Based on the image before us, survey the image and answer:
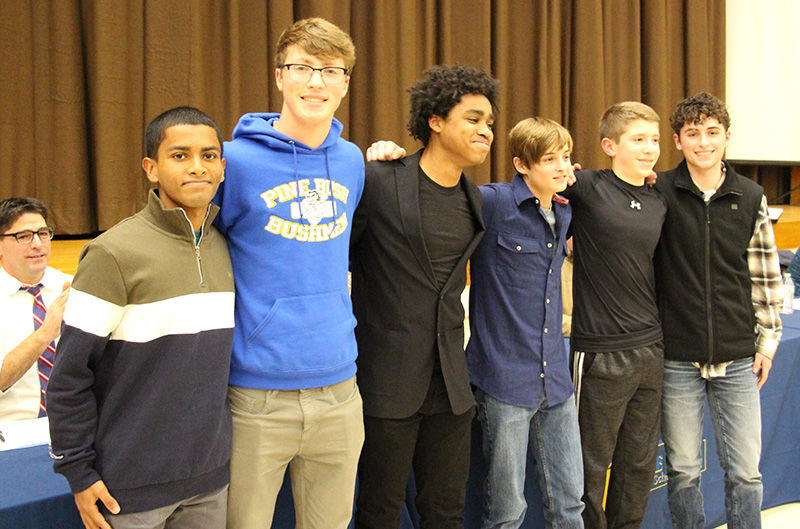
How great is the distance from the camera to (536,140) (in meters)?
1.79

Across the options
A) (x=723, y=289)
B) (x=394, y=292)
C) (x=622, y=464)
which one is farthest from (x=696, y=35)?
(x=394, y=292)

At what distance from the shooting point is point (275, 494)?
4.61ft

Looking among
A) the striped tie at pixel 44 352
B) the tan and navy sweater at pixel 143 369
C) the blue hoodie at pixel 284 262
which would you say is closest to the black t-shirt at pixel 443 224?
the blue hoodie at pixel 284 262

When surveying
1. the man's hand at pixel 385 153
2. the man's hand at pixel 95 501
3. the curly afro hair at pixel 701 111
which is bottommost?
the man's hand at pixel 95 501

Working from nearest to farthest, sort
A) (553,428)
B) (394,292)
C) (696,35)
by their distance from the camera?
(394,292) → (553,428) → (696,35)

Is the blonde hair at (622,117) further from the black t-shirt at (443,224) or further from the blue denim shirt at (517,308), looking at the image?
the black t-shirt at (443,224)

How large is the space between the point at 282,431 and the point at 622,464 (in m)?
1.09

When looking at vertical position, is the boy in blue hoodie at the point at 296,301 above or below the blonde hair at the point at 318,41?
below

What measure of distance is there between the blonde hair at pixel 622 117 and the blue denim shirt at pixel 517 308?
1.31 ft

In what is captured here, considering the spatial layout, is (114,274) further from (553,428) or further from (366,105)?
(366,105)

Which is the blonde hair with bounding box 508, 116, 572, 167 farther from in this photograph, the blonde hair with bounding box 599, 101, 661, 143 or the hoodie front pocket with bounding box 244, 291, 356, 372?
the hoodie front pocket with bounding box 244, 291, 356, 372

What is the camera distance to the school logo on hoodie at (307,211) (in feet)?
4.51

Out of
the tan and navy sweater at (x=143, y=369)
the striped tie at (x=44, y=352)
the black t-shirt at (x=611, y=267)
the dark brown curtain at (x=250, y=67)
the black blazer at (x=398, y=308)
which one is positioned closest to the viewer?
the tan and navy sweater at (x=143, y=369)

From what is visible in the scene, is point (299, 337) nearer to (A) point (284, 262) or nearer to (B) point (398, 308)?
(A) point (284, 262)
